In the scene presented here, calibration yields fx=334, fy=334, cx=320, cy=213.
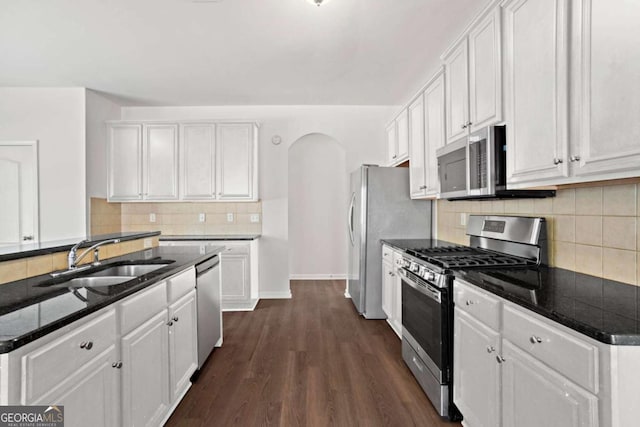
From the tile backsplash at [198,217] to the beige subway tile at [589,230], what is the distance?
369 centimetres

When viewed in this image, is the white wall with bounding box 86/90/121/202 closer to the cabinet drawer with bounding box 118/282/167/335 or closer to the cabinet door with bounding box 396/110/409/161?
the cabinet drawer with bounding box 118/282/167/335

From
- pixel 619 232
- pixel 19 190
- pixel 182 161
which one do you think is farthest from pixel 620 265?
pixel 19 190

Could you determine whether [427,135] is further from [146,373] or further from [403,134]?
[146,373]

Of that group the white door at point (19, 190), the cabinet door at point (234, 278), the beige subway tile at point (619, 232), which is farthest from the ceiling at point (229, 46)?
the cabinet door at point (234, 278)

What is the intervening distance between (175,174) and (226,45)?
1.98 meters

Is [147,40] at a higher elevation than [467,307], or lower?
higher

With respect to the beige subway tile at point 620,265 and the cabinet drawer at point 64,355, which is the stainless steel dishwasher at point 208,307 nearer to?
the cabinet drawer at point 64,355

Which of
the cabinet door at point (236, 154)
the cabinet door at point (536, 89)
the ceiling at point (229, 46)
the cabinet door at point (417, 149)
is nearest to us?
the cabinet door at point (536, 89)

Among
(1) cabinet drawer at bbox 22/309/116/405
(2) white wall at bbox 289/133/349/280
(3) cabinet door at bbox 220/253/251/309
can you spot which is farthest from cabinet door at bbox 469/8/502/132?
(2) white wall at bbox 289/133/349/280

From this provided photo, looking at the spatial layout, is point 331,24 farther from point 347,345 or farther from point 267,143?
point 347,345

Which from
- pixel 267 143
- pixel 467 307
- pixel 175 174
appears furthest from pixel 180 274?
pixel 267 143

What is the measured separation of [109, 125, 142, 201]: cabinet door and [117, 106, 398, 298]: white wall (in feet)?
1.78

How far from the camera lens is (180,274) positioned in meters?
2.10

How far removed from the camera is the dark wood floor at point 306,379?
6.64 ft
